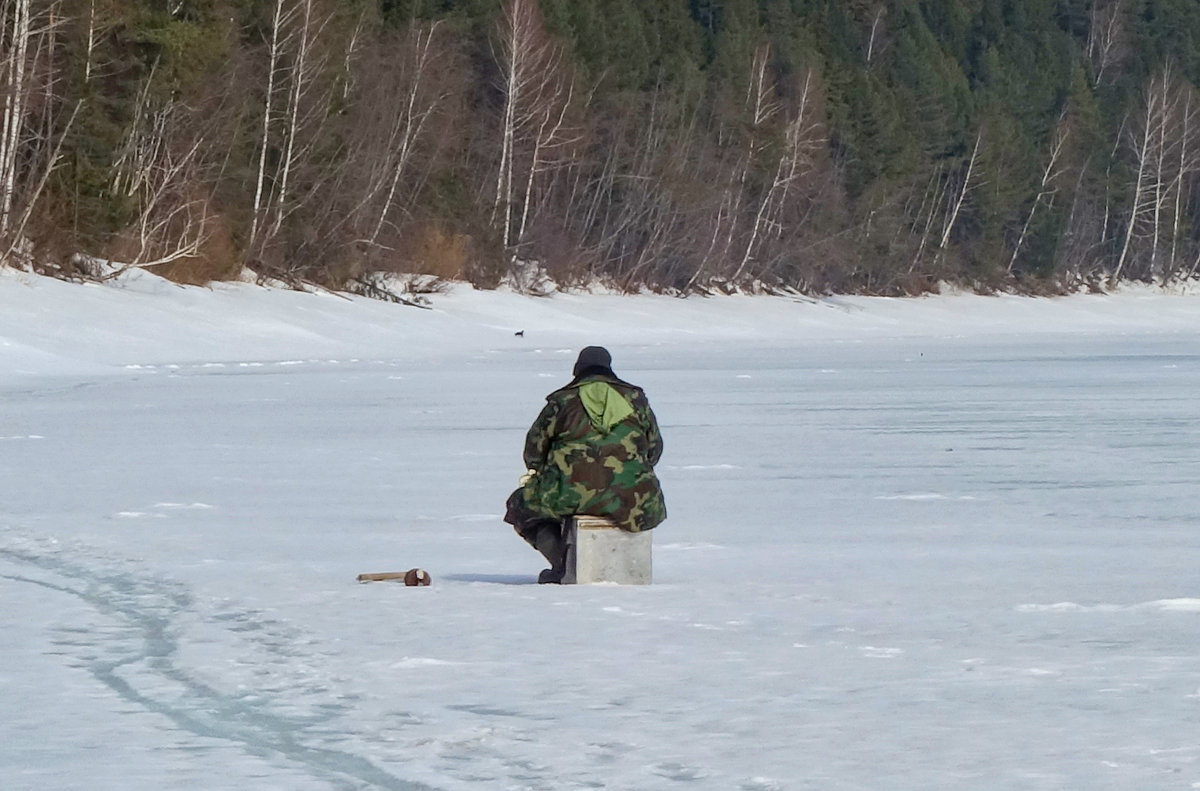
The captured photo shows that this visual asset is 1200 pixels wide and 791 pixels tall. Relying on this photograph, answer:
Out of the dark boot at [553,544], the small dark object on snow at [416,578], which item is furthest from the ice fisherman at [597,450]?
the small dark object on snow at [416,578]

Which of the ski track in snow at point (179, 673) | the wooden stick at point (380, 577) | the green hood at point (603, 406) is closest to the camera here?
the ski track in snow at point (179, 673)

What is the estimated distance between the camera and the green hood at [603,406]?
880 cm

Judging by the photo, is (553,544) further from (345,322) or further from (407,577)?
(345,322)

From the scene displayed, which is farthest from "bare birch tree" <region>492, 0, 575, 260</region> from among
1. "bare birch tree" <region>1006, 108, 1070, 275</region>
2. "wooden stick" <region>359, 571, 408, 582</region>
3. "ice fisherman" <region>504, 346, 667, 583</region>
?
"ice fisherman" <region>504, 346, 667, 583</region>

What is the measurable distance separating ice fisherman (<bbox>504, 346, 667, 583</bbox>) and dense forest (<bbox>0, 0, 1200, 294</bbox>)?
2813 cm

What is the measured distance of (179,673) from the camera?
22.8ft

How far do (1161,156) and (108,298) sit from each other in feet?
219

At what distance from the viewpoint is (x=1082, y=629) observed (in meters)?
7.91

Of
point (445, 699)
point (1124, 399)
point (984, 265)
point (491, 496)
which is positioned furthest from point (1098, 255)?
point (445, 699)

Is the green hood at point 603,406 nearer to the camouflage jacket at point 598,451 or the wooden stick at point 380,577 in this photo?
the camouflage jacket at point 598,451

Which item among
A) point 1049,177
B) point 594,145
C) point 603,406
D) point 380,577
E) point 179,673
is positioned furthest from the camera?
point 1049,177

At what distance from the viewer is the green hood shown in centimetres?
880

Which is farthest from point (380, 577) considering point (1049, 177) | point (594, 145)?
point (1049, 177)

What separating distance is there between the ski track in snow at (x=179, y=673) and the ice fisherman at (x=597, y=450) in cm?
143
